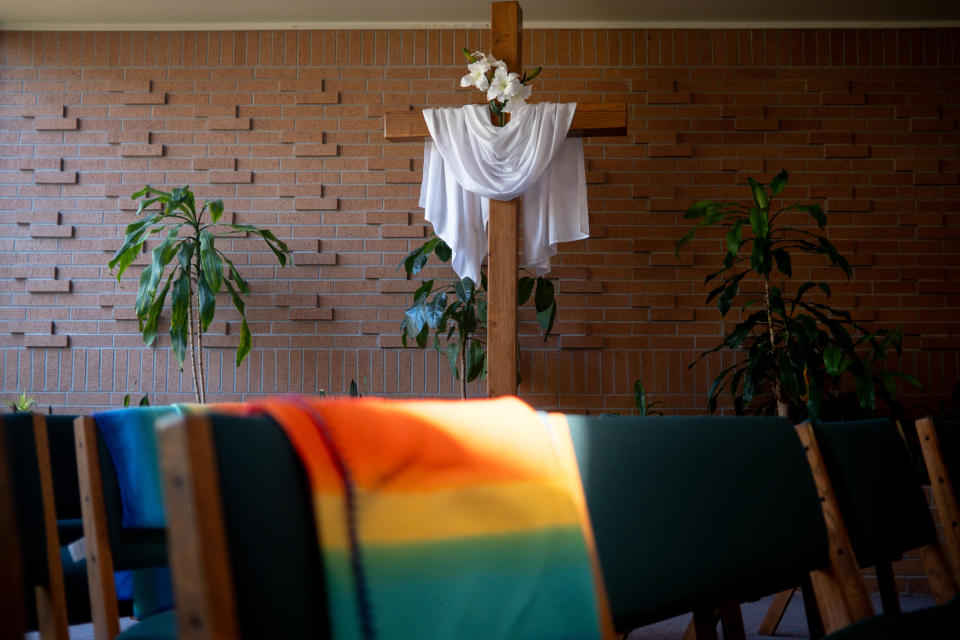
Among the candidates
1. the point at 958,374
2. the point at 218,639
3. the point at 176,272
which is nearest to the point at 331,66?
the point at 176,272

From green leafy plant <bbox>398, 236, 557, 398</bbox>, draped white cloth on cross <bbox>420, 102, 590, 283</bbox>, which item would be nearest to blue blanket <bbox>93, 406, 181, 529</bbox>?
draped white cloth on cross <bbox>420, 102, 590, 283</bbox>

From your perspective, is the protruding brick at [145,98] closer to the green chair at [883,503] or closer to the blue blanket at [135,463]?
the blue blanket at [135,463]

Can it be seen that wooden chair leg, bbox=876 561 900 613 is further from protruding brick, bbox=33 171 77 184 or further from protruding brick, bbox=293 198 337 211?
protruding brick, bbox=33 171 77 184

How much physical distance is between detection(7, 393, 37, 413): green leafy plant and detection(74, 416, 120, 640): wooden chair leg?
326 centimetres

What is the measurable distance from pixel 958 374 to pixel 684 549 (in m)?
4.20

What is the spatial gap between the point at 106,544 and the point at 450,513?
1023mm

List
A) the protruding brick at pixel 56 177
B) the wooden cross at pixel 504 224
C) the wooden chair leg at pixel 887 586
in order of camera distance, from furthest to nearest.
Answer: the protruding brick at pixel 56 177
the wooden cross at pixel 504 224
the wooden chair leg at pixel 887 586

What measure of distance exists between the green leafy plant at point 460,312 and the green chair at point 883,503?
2367 mm

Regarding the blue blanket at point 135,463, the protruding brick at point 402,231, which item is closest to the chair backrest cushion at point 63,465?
the blue blanket at point 135,463

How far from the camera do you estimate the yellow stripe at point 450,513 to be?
83 cm

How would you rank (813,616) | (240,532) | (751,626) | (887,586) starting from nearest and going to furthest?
1. (240,532)
2. (887,586)
3. (813,616)
4. (751,626)

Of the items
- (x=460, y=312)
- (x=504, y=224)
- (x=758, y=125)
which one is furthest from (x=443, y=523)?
(x=758, y=125)

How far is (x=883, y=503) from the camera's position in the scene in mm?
1930

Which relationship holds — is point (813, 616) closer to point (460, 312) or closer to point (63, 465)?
point (63, 465)
